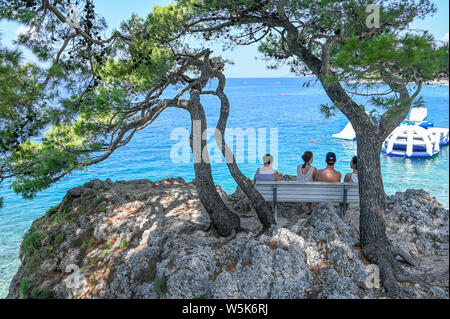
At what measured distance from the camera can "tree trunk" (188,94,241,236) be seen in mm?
5504

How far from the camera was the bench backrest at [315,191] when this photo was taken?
5.27 meters

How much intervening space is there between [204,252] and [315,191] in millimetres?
2144

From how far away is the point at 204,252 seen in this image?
4281 millimetres

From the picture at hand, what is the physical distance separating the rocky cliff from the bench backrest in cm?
35

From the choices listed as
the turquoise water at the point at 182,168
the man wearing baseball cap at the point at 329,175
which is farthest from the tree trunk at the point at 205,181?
the turquoise water at the point at 182,168

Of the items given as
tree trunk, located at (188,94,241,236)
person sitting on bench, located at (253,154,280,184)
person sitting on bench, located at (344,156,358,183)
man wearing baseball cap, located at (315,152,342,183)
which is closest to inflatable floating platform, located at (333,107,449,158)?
person sitting on bench, located at (344,156,358,183)

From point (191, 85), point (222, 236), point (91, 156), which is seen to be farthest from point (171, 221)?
point (191, 85)

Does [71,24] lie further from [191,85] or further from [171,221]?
[171,221]

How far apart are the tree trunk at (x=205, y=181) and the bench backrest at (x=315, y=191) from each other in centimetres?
77

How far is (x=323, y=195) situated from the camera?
5340 mm

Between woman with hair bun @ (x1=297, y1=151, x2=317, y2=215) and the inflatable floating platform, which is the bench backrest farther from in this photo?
the inflatable floating platform

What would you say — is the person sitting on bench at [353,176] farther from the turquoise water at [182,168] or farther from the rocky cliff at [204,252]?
the turquoise water at [182,168]

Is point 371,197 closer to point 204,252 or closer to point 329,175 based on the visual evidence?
point 329,175
